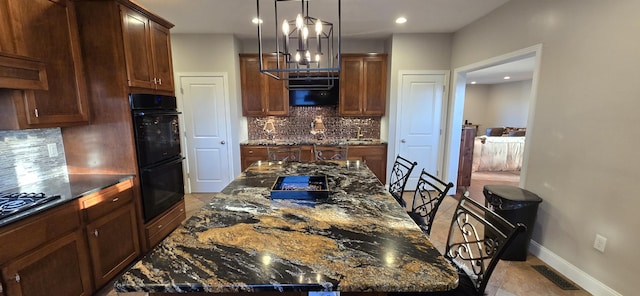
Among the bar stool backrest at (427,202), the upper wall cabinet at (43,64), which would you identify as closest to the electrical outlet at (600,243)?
the bar stool backrest at (427,202)

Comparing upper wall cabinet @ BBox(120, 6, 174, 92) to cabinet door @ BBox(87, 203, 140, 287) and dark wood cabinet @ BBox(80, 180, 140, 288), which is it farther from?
cabinet door @ BBox(87, 203, 140, 287)

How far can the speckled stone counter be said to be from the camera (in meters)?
0.91

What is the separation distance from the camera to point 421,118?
425 centimetres

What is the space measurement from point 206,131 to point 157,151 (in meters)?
1.70

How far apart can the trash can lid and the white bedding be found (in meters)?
3.52

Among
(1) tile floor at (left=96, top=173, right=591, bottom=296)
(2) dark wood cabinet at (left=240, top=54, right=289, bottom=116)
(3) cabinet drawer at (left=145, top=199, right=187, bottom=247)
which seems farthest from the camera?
(2) dark wood cabinet at (left=240, top=54, right=289, bottom=116)

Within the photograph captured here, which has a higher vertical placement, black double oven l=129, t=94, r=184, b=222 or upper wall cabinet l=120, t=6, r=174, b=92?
upper wall cabinet l=120, t=6, r=174, b=92

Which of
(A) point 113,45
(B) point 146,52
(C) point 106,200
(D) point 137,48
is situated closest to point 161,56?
(B) point 146,52

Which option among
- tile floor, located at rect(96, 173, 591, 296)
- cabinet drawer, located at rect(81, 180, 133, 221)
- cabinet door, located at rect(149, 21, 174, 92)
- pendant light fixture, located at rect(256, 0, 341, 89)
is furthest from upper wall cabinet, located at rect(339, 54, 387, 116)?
cabinet drawer, located at rect(81, 180, 133, 221)

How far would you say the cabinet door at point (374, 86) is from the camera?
4324mm

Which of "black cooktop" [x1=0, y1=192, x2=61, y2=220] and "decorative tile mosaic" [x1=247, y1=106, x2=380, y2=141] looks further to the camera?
"decorative tile mosaic" [x1=247, y1=106, x2=380, y2=141]

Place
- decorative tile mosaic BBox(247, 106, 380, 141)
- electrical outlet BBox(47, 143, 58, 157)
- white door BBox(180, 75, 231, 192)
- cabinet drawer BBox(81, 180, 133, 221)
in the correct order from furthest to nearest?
decorative tile mosaic BBox(247, 106, 380, 141) < white door BBox(180, 75, 231, 192) < electrical outlet BBox(47, 143, 58, 157) < cabinet drawer BBox(81, 180, 133, 221)

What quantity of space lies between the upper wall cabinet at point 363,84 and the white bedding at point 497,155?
2.84 meters

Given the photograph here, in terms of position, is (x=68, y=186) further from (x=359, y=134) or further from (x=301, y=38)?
(x=359, y=134)
